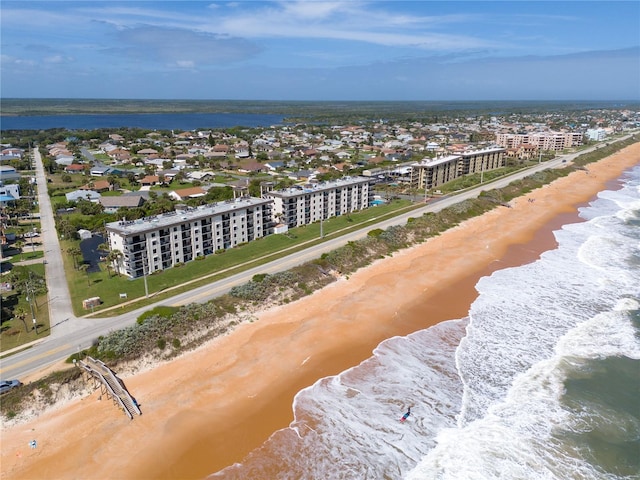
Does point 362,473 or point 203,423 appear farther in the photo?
point 203,423

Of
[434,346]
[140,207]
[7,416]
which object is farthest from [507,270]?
[140,207]

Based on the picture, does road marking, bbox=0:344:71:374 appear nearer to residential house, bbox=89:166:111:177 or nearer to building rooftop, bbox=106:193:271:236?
building rooftop, bbox=106:193:271:236

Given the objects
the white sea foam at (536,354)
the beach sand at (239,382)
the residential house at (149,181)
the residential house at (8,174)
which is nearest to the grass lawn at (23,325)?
the beach sand at (239,382)

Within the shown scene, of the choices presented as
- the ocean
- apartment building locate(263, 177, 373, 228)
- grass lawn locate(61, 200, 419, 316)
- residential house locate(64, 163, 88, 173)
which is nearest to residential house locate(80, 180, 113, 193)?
residential house locate(64, 163, 88, 173)

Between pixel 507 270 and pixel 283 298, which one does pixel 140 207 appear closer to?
pixel 283 298

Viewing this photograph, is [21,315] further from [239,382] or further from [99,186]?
[99,186]

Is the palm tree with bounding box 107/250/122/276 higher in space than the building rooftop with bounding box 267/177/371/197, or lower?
lower

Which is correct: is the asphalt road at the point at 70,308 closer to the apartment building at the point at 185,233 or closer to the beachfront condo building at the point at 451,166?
the apartment building at the point at 185,233

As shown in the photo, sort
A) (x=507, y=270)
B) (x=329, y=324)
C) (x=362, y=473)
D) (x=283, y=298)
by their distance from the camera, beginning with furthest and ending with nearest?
(x=507, y=270) → (x=283, y=298) → (x=329, y=324) → (x=362, y=473)
